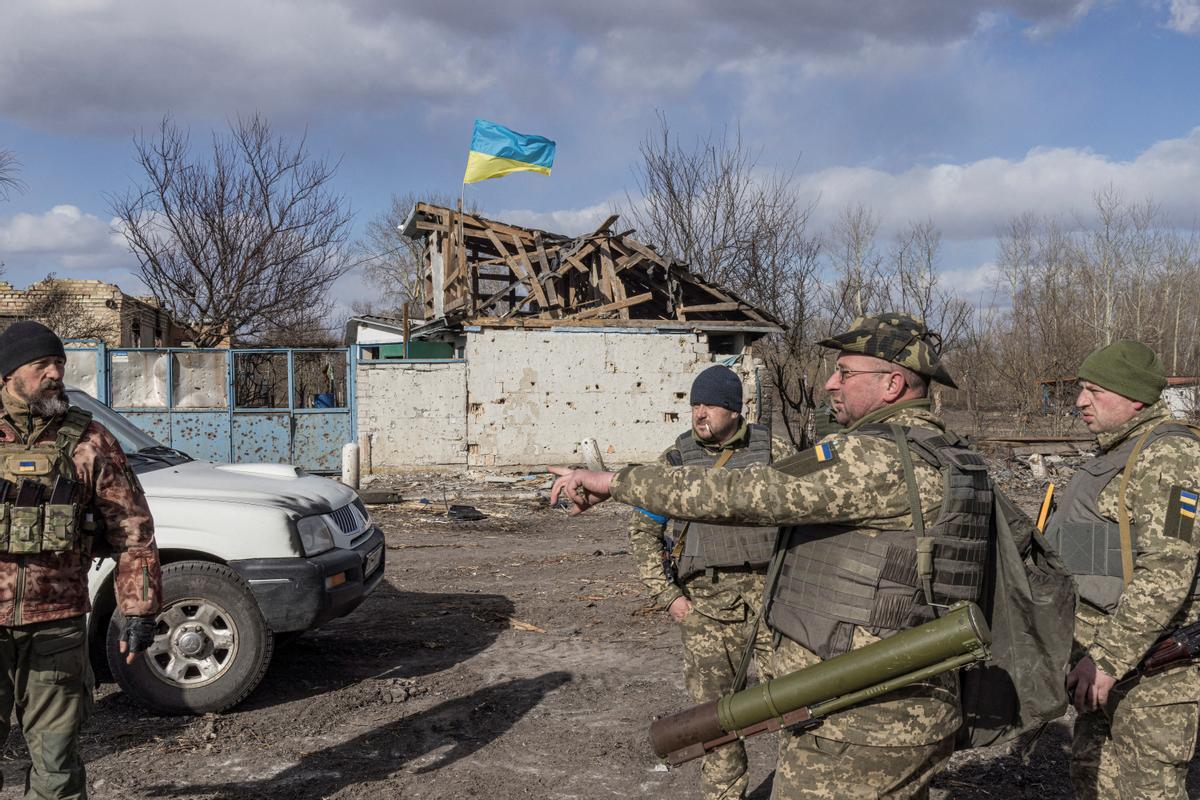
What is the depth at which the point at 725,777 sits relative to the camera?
355 cm

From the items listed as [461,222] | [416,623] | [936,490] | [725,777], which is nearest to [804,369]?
[461,222]

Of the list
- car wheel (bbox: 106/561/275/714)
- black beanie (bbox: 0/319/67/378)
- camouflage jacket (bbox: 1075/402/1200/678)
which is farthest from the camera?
car wheel (bbox: 106/561/275/714)

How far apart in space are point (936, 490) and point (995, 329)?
2893cm

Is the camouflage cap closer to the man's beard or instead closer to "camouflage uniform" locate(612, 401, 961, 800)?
"camouflage uniform" locate(612, 401, 961, 800)

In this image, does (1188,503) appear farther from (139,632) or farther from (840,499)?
(139,632)

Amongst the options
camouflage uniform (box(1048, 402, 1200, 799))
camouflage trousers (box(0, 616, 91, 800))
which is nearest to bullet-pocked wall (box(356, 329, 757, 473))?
camouflage trousers (box(0, 616, 91, 800))

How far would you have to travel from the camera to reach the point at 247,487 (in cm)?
516

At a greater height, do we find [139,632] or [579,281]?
[579,281]

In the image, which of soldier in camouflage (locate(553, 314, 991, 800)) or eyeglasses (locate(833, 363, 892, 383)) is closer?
soldier in camouflage (locate(553, 314, 991, 800))

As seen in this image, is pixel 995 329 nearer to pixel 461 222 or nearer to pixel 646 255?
pixel 646 255

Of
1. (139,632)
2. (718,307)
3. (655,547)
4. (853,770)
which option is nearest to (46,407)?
(139,632)

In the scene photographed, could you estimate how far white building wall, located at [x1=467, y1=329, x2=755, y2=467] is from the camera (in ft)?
50.8

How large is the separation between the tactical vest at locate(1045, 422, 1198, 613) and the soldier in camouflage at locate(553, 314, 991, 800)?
0.99 m

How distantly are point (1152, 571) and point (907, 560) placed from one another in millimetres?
1097
